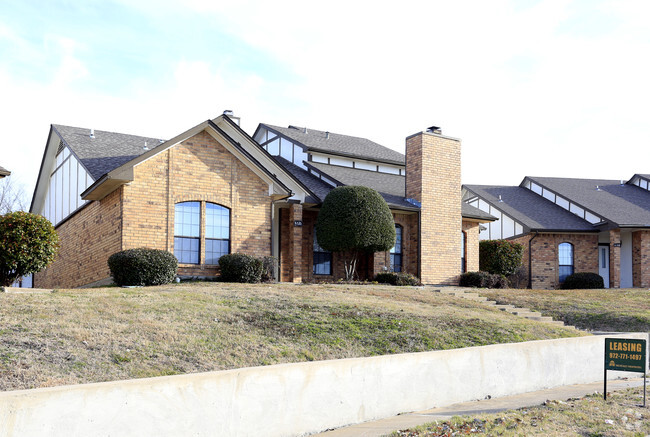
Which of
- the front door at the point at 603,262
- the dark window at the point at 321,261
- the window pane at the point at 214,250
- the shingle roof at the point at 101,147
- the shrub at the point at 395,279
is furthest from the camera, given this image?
the front door at the point at 603,262

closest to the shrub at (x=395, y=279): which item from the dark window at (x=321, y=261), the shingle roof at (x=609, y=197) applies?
the dark window at (x=321, y=261)

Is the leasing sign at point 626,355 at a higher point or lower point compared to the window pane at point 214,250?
lower

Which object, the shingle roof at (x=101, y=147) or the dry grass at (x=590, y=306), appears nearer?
the dry grass at (x=590, y=306)

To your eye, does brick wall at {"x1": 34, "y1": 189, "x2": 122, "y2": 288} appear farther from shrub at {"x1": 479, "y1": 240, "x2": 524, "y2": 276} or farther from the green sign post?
shrub at {"x1": 479, "y1": 240, "x2": 524, "y2": 276}

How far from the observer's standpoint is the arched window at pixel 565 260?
32.9 meters

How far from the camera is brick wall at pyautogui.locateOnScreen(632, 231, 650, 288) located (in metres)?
32.1

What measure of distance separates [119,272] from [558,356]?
36.6ft

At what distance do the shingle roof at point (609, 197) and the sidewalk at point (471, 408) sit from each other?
70.1ft

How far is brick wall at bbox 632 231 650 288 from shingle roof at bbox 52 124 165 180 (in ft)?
77.4

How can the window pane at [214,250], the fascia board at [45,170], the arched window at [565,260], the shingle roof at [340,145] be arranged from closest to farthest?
1. the window pane at [214,250]
2. the fascia board at [45,170]
3. the shingle roof at [340,145]
4. the arched window at [565,260]

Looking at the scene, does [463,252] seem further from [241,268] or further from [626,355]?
[626,355]

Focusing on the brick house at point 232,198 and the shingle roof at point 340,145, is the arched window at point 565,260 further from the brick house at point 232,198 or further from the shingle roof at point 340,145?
the shingle roof at point 340,145

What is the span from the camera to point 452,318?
1482 centimetres

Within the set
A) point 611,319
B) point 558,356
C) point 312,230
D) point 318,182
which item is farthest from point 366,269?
point 558,356
